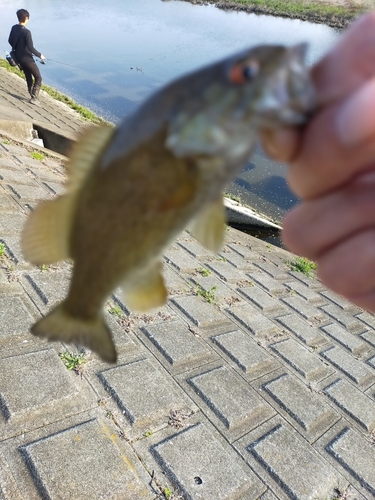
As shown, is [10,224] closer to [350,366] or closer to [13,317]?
[13,317]

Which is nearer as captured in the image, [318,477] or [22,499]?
[22,499]

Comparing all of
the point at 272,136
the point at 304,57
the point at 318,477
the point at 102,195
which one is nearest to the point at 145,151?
the point at 102,195

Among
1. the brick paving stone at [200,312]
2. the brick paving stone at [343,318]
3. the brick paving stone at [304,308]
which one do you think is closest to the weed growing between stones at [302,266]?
the brick paving stone at [343,318]

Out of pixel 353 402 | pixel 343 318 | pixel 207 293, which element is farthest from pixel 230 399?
pixel 343 318

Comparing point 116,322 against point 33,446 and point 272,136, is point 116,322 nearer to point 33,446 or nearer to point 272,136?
point 33,446

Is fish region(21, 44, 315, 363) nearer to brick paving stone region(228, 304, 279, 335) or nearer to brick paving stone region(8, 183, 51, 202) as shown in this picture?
brick paving stone region(228, 304, 279, 335)

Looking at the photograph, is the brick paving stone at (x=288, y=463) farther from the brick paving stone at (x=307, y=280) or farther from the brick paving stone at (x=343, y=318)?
the brick paving stone at (x=307, y=280)
